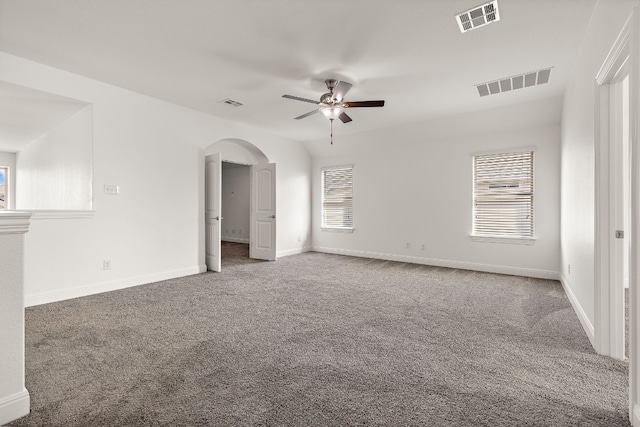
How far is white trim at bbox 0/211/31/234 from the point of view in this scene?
5.12 feet

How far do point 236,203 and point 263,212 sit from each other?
3675 millimetres

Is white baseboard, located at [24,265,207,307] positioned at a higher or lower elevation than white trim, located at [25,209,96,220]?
lower

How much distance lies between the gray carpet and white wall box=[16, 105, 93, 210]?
71.5 inches

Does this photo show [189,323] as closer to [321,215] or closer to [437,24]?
[437,24]

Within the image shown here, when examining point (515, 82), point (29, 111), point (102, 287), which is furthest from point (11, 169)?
point (515, 82)

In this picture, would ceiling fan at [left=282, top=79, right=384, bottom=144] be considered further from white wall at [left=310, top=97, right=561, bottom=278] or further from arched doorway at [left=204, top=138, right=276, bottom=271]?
arched doorway at [left=204, top=138, right=276, bottom=271]

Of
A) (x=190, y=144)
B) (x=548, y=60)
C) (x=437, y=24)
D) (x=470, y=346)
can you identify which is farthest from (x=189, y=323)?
(x=548, y=60)

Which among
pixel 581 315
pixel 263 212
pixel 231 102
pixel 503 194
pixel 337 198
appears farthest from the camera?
pixel 337 198

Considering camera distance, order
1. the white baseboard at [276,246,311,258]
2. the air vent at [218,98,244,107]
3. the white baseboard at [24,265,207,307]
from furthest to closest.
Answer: the white baseboard at [276,246,311,258] → the air vent at [218,98,244,107] → the white baseboard at [24,265,207,307]

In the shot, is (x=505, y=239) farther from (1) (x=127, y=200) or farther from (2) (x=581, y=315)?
(1) (x=127, y=200)

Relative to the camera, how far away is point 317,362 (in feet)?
7.39

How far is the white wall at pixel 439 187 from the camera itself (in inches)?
197

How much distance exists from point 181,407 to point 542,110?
5.70m

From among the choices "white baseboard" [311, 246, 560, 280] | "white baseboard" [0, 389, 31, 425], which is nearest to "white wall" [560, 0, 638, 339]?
"white baseboard" [311, 246, 560, 280]
